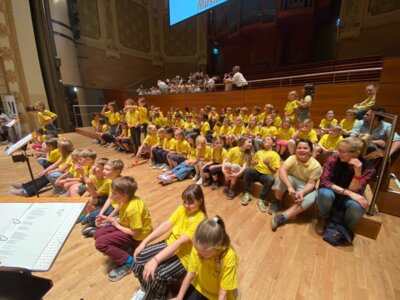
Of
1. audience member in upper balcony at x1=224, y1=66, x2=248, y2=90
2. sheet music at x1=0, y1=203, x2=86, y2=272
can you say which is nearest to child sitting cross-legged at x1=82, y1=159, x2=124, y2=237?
sheet music at x1=0, y1=203, x2=86, y2=272

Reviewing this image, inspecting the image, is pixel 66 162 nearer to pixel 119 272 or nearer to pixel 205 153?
pixel 119 272

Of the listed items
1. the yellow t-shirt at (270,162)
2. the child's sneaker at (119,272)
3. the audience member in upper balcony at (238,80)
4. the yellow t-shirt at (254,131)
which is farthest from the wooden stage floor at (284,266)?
the audience member in upper balcony at (238,80)

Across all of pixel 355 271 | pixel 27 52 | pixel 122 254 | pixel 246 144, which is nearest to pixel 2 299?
pixel 122 254

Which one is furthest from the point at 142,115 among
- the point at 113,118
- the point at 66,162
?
the point at 66,162

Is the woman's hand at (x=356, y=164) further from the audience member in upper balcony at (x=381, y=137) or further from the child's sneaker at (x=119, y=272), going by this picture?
the child's sneaker at (x=119, y=272)

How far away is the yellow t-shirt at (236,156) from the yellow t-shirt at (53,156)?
284cm

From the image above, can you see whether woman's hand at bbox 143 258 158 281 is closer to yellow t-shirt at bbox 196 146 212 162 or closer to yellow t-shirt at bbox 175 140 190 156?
yellow t-shirt at bbox 196 146 212 162

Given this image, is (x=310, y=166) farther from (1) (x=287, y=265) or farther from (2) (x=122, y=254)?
(2) (x=122, y=254)

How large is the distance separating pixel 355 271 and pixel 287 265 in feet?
1.83

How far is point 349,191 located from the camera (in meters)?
1.92

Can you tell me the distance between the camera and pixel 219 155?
3.15m

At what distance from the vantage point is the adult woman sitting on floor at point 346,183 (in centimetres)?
186

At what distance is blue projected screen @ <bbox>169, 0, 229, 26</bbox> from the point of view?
19.4 feet

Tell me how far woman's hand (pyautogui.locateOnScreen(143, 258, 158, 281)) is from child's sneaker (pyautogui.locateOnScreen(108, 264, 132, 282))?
0.42m
